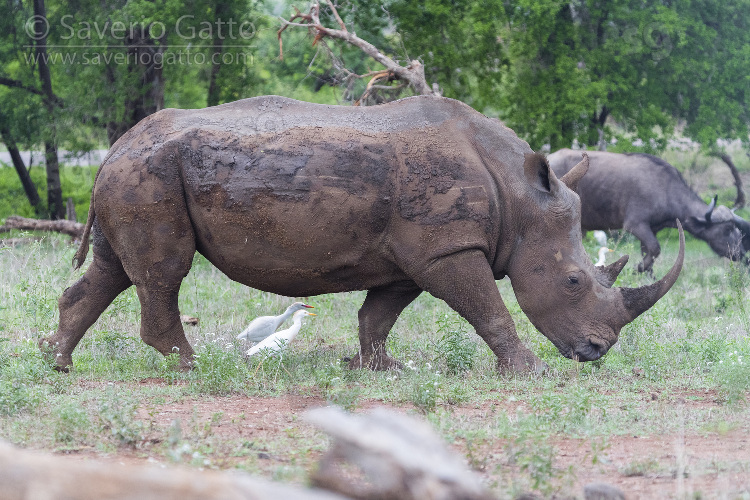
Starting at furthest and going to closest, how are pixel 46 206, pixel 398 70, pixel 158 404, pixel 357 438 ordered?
pixel 46 206 < pixel 398 70 < pixel 158 404 < pixel 357 438

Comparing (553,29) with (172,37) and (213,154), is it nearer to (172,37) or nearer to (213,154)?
(172,37)

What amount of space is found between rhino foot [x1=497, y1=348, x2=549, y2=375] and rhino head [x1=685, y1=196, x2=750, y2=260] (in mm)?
7292

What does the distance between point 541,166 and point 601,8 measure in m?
10.6

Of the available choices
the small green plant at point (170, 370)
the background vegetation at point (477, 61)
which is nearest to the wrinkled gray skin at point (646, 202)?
the background vegetation at point (477, 61)

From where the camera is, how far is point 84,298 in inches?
289

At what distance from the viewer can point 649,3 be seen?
1678 cm

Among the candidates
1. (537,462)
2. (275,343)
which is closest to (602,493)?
(537,462)

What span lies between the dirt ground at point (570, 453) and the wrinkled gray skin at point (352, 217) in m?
1.30

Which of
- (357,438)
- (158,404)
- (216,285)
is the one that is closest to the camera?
(357,438)

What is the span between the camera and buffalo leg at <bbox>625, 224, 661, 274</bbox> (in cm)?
1307

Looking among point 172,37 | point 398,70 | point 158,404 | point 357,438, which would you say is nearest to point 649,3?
point 398,70

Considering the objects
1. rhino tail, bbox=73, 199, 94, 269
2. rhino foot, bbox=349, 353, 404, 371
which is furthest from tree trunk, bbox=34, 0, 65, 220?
rhino foot, bbox=349, 353, 404, 371

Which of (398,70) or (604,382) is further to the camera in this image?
(398,70)

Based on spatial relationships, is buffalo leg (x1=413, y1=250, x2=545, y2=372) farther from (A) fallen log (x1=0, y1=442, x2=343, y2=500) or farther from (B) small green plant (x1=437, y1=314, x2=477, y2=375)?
(A) fallen log (x1=0, y1=442, x2=343, y2=500)
